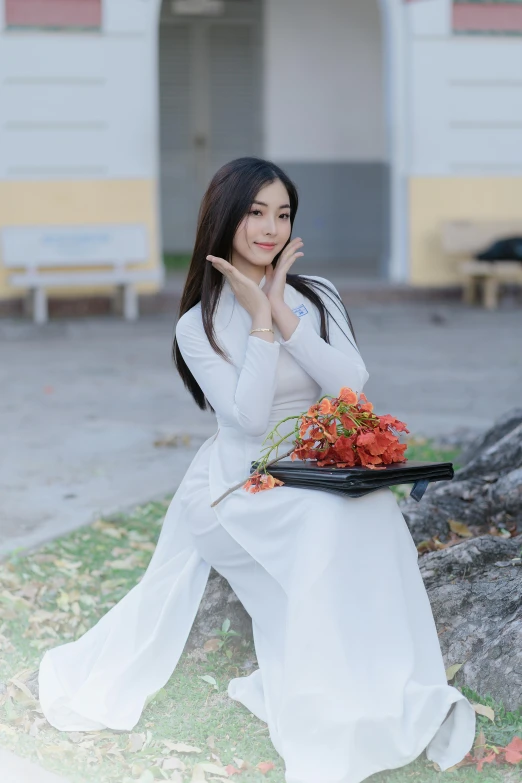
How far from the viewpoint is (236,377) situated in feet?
10.5

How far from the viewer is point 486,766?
9.14 feet

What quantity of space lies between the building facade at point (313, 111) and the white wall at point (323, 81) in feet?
0.06

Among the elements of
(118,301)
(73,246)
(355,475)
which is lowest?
(118,301)

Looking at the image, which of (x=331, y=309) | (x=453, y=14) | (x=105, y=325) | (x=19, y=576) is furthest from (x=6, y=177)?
(x=331, y=309)

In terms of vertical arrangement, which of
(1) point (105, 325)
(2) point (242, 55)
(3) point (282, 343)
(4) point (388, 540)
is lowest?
(1) point (105, 325)

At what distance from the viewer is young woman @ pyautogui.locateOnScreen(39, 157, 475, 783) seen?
2.65m

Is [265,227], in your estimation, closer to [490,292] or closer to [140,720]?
[140,720]

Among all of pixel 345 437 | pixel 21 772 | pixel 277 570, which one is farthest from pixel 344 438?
pixel 21 772

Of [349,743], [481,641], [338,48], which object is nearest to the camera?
[349,743]

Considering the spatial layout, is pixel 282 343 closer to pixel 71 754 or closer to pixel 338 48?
pixel 71 754

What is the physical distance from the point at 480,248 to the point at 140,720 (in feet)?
29.3

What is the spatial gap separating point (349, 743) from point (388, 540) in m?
0.48

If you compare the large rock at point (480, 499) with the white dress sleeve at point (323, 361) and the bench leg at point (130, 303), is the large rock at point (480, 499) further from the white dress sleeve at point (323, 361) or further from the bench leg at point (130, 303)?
the bench leg at point (130, 303)

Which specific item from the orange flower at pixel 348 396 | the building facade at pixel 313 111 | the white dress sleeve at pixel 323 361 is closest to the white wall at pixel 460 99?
the building facade at pixel 313 111
